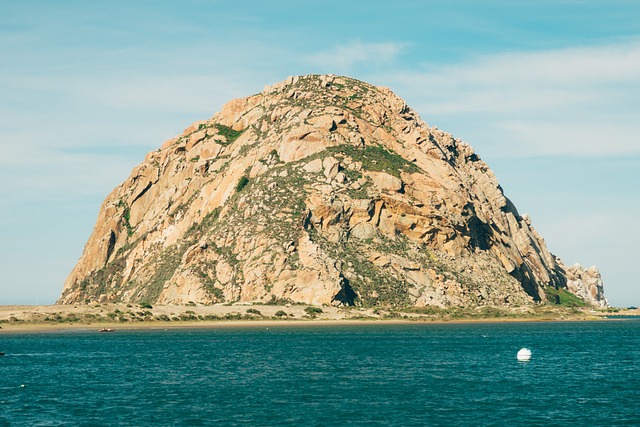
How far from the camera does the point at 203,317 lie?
17525 centimetres

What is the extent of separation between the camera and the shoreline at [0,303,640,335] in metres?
171

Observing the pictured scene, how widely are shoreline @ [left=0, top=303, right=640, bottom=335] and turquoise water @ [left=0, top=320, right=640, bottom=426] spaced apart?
1473 inches

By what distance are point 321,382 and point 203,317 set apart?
10428 cm

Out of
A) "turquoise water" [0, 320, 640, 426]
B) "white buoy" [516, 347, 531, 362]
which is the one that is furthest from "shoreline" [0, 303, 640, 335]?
"white buoy" [516, 347, 531, 362]

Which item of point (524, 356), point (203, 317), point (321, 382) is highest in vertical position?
point (203, 317)

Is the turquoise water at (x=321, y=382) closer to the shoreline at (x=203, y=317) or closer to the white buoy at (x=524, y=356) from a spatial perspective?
the white buoy at (x=524, y=356)

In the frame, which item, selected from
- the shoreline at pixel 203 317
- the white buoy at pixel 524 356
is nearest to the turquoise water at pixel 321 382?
the white buoy at pixel 524 356

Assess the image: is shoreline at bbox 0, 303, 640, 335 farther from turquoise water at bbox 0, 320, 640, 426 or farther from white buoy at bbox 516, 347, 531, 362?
white buoy at bbox 516, 347, 531, 362

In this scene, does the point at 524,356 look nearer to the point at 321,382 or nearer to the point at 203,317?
the point at 321,382

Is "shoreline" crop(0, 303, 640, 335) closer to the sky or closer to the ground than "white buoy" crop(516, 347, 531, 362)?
closer to the sky

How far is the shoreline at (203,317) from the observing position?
171375 mm

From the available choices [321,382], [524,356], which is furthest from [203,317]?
[321,382]

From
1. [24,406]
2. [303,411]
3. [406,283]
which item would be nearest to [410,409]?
[303,411]

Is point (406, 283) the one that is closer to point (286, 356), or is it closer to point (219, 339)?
point (219, 339)
